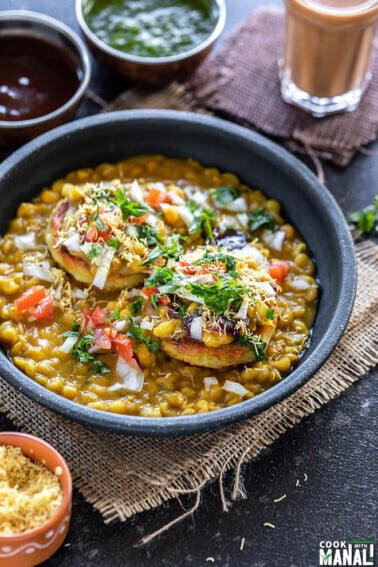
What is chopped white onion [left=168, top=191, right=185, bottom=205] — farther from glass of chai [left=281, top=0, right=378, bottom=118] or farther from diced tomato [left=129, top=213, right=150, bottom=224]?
glass of chai [left=281, top=0, right=378, bottom=118]

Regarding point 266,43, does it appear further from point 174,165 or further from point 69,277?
point 69,277

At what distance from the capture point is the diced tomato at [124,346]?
5.77m

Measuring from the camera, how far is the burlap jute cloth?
7742 mm

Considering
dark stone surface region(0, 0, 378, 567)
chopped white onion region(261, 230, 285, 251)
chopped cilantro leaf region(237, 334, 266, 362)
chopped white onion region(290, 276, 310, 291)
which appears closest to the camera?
dark stone surface region(0, 0, 378, 567)

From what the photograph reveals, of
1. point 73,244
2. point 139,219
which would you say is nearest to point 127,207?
point 139,219

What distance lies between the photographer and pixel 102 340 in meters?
5.80

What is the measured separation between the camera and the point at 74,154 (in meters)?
6.82

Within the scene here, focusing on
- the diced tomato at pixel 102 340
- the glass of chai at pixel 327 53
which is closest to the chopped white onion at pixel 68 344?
the diced tomato at pixel 102 340

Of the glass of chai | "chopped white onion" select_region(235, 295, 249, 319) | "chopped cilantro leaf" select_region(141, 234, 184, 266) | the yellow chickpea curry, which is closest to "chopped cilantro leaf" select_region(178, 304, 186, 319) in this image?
the yellow chickpea curry

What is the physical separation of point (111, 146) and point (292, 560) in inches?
133

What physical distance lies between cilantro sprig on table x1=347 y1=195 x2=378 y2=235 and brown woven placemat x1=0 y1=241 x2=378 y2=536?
60.1 inches

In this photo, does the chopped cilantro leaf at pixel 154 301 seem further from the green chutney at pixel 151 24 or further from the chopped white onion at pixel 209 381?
the green chutney at pixel 151 24

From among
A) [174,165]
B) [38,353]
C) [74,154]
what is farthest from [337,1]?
[38,353]

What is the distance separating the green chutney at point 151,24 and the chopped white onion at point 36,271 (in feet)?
8.27
